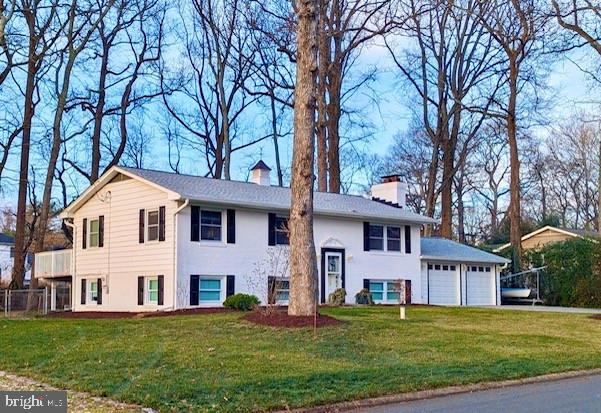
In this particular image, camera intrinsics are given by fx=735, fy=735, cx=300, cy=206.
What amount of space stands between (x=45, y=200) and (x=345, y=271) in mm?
12364

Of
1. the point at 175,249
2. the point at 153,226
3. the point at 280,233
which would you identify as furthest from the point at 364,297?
the point at 153,226

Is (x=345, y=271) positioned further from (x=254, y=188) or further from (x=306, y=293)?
(x=306, y=293)

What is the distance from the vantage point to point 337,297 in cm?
2509

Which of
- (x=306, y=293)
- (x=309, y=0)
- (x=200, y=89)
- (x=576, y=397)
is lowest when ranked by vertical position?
(x=576, y=397)

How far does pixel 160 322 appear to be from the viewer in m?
16.5

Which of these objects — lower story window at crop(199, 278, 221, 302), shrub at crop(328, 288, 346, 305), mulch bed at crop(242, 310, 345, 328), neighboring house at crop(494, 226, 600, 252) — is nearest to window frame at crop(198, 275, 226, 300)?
lower story window at crop(199, 278, 221, 302)

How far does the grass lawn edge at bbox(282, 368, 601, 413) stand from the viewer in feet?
27.4

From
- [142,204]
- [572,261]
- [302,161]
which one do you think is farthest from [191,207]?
[572,261]

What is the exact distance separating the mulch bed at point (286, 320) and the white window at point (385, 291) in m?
12.5

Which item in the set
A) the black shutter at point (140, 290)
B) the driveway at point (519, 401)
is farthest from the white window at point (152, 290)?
the driveway at point (519, 401)

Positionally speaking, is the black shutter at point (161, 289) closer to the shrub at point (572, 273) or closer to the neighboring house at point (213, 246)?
the neighboring house at point (213, 246)

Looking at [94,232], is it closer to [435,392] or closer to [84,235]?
[84,235]

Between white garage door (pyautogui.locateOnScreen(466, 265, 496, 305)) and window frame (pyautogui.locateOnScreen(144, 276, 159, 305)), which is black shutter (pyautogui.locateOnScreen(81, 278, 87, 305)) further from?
white garage door (pyautogui.locateOnScreen(466, 265, 496, 305))

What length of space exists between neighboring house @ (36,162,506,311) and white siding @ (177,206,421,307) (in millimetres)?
34
